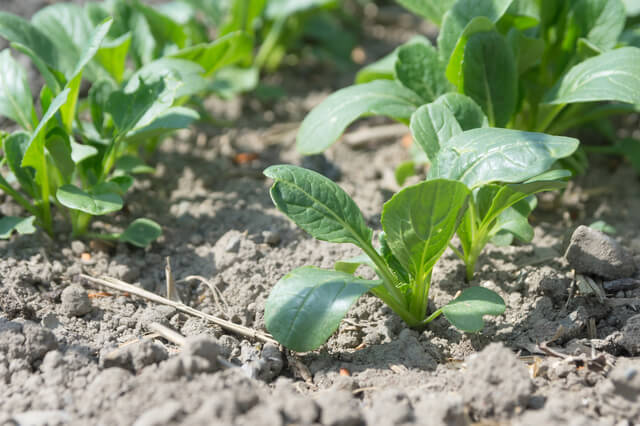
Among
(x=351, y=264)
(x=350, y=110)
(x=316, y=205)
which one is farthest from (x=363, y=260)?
(x=350, y=110)

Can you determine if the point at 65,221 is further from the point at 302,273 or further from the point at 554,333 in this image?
the point at 554,333

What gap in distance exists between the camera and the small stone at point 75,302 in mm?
1716

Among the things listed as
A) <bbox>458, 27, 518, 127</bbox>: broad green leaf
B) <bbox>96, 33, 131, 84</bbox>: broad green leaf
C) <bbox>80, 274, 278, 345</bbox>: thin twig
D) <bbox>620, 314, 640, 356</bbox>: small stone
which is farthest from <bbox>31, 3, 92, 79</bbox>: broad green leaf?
<bbox>620, 314, 640, 356</bbox>: small stone

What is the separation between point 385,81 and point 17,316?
142cm

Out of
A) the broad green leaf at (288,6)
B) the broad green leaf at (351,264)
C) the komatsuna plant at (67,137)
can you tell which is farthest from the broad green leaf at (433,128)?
the broad green leaf at (288,6)

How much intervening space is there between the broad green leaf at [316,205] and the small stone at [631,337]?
0.72 meters

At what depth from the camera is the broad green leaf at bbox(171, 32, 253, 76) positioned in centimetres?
222

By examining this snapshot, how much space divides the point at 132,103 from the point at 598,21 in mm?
1682

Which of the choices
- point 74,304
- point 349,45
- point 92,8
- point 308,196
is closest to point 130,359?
point 74,304

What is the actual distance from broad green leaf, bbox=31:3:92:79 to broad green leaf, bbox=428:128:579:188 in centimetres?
146

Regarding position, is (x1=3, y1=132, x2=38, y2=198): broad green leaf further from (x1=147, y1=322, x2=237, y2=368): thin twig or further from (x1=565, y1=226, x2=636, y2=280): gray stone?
(x1=565, y1=226, x2=636, y2=280): gray stone

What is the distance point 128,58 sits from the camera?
2.92 m

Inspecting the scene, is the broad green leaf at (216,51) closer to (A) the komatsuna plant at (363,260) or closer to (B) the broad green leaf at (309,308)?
(A) the komatsuna plant at (363,260)

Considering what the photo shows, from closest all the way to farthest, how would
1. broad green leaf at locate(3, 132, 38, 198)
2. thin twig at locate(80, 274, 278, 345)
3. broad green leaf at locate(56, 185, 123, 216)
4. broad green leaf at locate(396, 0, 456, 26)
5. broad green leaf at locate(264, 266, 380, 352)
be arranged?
broad green leaf at locate(264, 266, 380, 352) → thin twig at locate(80, 274, 278, 345) → broad green leaf at locate(56, 185, 123, 216) → broad green leaf at locate(3, 132, 38, 198) → broad green leaf at locate(396, 0, 456, 26)
